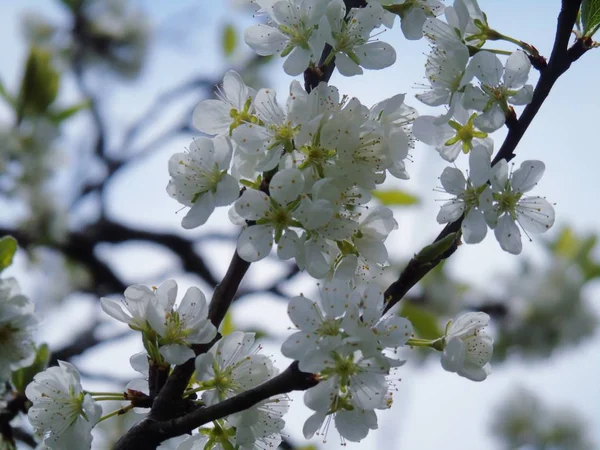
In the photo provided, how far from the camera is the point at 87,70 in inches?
221

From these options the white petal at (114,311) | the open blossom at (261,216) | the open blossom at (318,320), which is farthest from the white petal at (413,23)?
the white petal at (114,311)

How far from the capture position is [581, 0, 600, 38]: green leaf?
127 cm

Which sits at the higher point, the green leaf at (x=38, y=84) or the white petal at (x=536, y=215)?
the green leaf at (x=38, y=84)

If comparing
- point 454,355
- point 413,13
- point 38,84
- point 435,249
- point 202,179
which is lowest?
point 454,355

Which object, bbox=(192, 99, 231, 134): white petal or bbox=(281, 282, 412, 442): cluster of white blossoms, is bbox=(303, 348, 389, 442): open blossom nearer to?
bbox=(281, 282, 412, 442): cluster of white blossoms

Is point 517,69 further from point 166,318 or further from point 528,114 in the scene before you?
point 166,318

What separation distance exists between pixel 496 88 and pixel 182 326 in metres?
0.71

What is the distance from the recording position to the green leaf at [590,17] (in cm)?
127

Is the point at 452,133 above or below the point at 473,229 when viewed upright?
above

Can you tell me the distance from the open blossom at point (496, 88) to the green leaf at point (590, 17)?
113 mm

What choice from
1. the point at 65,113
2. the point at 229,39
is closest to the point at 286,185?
the point at 65,113

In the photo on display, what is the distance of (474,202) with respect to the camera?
4.25 ft

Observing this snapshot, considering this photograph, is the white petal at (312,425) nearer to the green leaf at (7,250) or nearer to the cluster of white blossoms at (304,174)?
the cluster of white blossoms at (304,174)

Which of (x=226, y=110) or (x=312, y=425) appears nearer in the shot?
(x=312, y=425)
